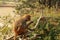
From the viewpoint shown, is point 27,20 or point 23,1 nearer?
point 27,20

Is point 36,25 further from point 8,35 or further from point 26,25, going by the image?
point 8,35

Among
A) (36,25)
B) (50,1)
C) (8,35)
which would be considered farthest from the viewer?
(50,1)

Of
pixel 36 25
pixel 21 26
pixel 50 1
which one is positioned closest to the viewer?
pixel 21 26

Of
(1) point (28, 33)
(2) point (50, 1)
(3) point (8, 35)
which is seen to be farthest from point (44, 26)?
(2) point (50, 1)

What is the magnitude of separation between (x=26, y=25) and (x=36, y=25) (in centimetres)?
29

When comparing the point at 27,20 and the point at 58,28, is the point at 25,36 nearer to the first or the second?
the point at 27,20

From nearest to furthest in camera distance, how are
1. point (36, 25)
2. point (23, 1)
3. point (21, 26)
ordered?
point (21, 26) < point (36, 25) < point (23, 1)

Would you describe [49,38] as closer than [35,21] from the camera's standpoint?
Yes

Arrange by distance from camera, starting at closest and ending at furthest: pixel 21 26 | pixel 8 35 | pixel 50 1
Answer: pixel 21 26 → pixel 8 35 → pixel 50 1

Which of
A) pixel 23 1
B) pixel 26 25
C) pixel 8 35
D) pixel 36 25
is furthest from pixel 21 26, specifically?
pixel 23 1

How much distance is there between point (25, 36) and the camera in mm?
3455

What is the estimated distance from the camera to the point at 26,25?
11.1 ft

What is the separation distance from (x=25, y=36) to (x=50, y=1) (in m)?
4.18

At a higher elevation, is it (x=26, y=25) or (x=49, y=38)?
(x=26, y=25)
